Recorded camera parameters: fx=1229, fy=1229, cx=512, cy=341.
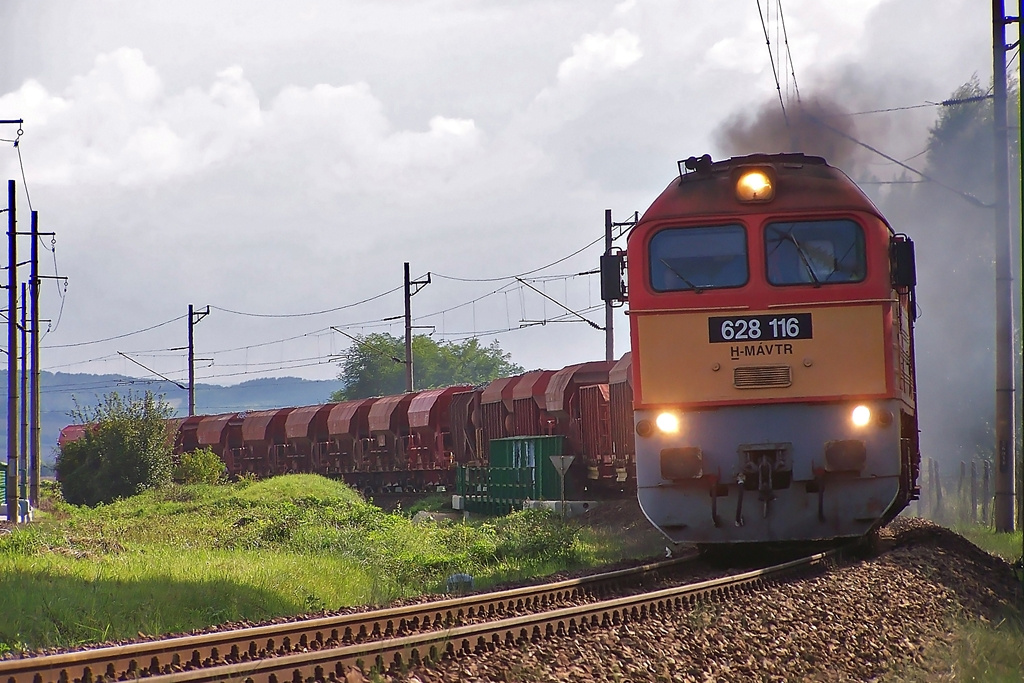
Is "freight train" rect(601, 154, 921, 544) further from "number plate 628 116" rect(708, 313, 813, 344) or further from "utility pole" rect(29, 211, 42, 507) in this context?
"utility pole" rect(29, 211, 42, 507)

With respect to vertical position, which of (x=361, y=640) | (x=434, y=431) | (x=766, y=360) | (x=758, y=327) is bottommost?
(x=361, y=640)

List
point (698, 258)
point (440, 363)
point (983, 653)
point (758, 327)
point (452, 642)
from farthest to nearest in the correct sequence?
point (440, 363)
point (698, 258)
point (758, 327)
point (983, 653)
point (452, 642)

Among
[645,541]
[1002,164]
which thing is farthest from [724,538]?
[1002,164]

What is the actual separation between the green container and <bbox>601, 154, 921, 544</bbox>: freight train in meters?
12.9

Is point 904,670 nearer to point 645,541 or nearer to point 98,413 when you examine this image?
point 645,541

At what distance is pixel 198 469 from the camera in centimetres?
3694

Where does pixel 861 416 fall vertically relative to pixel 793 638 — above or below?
above

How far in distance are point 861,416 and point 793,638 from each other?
322 cm

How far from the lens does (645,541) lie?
658 inches

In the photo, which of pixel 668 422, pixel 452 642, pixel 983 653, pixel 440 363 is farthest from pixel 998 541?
pixel 440 363

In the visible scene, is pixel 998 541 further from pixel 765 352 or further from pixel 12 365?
pixel 12 365

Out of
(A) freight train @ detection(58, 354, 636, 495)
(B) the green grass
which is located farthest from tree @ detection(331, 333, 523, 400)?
(B) the green grass

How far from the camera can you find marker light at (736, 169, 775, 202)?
1170 cm

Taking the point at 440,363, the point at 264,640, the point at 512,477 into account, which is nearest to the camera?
the point at 264,640
